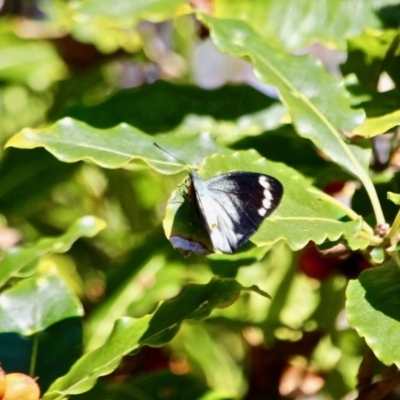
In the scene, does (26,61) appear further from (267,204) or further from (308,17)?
(267,204)

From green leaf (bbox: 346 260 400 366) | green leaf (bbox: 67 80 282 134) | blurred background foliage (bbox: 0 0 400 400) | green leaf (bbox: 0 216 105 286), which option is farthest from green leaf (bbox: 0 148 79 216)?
green leaf (bbox: 346 260 400 366)

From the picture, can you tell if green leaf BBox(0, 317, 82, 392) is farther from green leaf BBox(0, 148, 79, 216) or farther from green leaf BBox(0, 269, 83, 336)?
green leaf BBox(0, 148, 79, 216)

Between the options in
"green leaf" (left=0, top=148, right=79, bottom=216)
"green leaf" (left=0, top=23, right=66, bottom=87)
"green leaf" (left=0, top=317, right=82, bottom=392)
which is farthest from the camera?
"green leaf" (left=0, top=23, right=66, bottom=87)

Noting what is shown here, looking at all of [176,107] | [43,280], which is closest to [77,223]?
[43,280]

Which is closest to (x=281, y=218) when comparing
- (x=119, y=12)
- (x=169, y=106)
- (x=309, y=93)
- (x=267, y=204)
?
(x=267, y=204)

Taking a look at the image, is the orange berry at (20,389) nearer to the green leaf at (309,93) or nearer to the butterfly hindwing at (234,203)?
the butterfly hindwing at (234,203)

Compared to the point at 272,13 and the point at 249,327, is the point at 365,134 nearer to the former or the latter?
the point at 272,13
